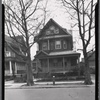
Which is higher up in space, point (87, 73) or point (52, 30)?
point (52, 30)

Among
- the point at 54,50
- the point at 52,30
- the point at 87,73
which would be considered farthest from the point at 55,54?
the point at 87,73

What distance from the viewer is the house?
6.15 ft

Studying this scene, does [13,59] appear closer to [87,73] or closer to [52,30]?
[52,30]

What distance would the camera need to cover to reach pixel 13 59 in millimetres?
1878

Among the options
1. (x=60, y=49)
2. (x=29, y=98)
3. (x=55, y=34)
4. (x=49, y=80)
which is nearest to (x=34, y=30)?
(x=55, y=34)

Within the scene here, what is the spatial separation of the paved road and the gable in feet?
2.55

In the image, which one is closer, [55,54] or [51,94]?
[51,94]

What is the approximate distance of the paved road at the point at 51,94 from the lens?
1.71m

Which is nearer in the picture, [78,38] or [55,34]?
[78,38]

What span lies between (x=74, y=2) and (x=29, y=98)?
1368 millimetres

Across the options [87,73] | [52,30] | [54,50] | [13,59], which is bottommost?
[87,73]

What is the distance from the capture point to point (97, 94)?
1.43m

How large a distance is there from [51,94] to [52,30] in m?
0.88

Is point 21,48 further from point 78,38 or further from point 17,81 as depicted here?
point 78,38
